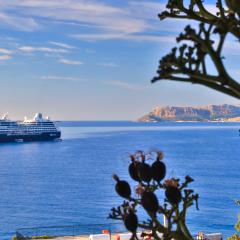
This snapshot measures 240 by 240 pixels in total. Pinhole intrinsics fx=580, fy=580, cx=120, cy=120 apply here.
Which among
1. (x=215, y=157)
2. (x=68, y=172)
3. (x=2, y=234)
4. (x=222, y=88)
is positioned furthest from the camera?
(x=215, y=157)

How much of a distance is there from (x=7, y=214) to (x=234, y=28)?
219ft

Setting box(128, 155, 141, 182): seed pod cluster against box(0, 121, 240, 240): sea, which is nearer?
box(128, 155, 141, 182): seed pod cluster

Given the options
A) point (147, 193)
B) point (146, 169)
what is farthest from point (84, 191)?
point (147, 193)

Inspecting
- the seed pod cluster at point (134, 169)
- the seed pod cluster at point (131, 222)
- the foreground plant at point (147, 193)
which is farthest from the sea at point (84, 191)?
the seed pod cluster at point (131, 222)

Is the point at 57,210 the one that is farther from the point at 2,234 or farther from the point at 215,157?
the point at 215,157

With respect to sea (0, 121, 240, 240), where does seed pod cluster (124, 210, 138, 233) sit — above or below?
above

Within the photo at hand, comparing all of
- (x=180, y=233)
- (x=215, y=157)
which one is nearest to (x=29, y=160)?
(x=215, y=157)

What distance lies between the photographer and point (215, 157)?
135 metres

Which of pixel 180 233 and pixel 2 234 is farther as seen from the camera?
pixel 2 234

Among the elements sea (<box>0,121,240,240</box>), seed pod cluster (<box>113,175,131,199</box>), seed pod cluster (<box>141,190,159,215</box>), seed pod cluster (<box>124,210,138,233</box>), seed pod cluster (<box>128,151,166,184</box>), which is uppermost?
seed pod cluster (<box>128,151,166,184</box>)

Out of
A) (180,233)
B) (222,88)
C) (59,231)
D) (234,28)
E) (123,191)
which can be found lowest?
(59,231)

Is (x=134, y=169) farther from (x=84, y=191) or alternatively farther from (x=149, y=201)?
(x=84, y=191)

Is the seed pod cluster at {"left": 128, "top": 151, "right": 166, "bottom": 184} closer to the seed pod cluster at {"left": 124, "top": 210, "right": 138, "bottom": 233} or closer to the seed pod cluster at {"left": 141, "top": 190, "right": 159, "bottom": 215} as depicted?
the seed pod cluster at {"left": 141, "top": 190, "right": 159, "bottom": 215}

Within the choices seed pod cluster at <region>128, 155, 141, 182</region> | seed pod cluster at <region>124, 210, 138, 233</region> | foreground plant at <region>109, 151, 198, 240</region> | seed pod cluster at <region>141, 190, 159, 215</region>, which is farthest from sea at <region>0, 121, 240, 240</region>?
seed pod cluster at <region>141, 190, 159, 215</region>
